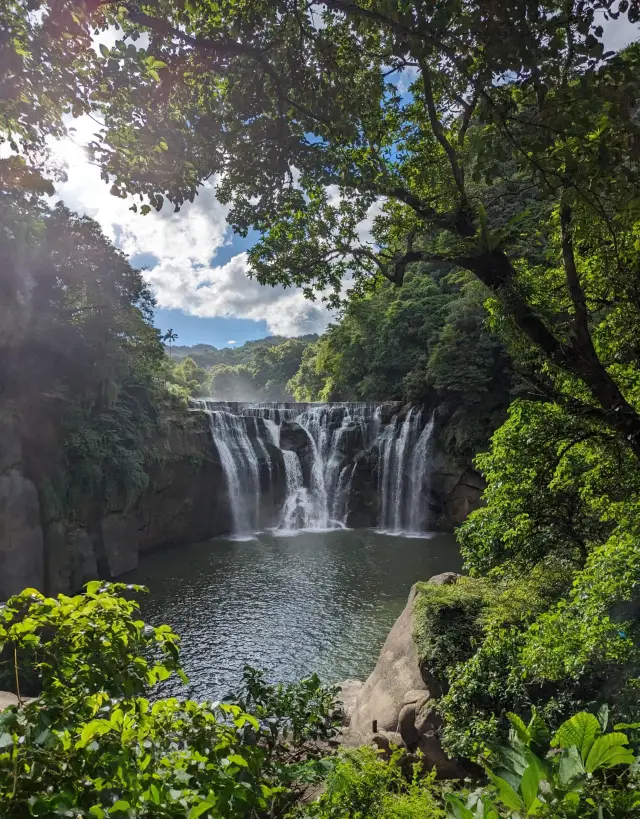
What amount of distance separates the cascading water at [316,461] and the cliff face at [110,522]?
1379 mm

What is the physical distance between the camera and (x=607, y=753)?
2.06 m

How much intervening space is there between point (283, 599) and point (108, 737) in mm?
13369

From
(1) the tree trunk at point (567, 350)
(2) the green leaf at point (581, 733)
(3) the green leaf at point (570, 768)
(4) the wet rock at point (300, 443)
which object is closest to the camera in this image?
(3) the green leaf at point (570, 768)

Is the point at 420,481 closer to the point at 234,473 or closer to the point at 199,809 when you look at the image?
the point at 234,473

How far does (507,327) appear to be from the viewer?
17.7 ft

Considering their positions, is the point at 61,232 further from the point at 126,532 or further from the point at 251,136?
the point at 251,136

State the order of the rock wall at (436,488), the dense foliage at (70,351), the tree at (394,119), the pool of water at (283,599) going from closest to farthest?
the tree at (394,119) < the pool of water at (283,599) < the dense foliage at (70,351) < the rock wall at (436,488)

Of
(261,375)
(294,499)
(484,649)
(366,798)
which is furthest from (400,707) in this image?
(261,375)

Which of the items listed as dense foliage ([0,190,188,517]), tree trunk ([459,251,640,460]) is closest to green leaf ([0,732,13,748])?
tree trunk ([459,251,640,460])

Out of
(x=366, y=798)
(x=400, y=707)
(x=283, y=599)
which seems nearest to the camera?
(x=366, y=798)

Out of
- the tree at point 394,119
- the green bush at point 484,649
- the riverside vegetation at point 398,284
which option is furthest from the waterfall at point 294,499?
the tree at point 394,119

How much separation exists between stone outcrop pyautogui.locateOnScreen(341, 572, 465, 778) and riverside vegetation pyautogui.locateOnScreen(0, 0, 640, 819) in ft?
1.14

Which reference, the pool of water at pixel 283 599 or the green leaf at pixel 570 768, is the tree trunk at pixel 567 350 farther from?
the pool of water at pixel 283 599

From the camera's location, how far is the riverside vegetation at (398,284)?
193cm
